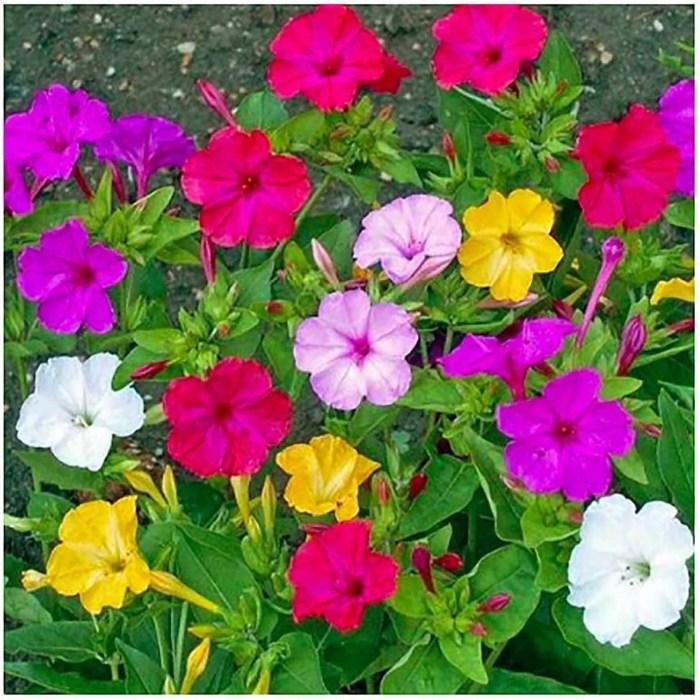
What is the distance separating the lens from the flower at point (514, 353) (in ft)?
4.49

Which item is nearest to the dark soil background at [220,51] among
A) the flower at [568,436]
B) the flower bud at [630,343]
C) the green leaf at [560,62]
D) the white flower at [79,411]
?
the green leaf at [560,62]

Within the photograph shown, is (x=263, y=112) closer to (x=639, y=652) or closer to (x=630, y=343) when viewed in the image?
(x=630, y=343)

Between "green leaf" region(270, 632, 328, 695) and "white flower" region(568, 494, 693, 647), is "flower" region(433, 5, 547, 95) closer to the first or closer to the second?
"white flower" region(568, 494, 693, 647)

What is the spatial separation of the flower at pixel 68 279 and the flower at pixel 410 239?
0.28 metres

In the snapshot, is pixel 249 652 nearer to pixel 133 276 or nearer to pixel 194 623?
pixel 194 623

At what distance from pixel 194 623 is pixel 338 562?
27 cm

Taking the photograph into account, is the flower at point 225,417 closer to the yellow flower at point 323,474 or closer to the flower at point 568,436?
the yellow flower at point 323,474

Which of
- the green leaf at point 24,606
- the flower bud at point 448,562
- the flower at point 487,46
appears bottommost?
the green leaf at point 24,606

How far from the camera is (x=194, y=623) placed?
1.57 metres

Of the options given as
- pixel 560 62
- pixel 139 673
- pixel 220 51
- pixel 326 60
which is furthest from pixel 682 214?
pixel 220 51

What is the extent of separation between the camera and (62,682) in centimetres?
161

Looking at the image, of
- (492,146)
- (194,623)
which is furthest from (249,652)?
(492,146)

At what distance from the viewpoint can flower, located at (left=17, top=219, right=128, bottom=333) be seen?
154cm

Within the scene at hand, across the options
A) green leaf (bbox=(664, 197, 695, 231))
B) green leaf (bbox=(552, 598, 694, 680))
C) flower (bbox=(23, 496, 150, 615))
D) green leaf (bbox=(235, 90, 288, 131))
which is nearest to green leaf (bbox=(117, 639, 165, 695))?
flower (bbox=(23, 496, 150, 615))
